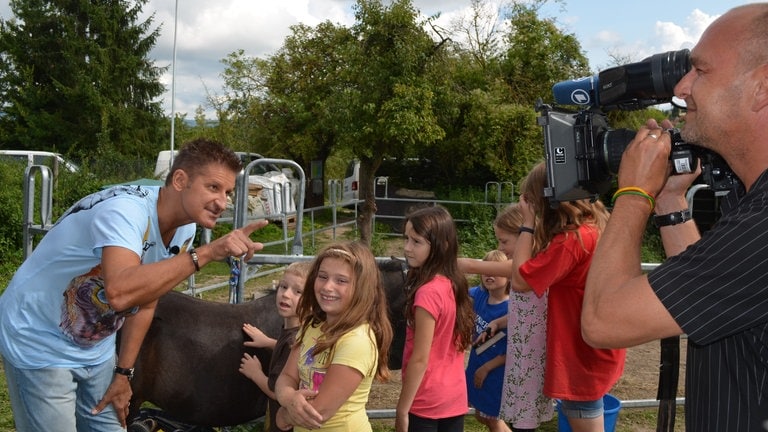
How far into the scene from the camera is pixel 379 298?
2471mm

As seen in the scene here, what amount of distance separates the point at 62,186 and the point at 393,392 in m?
8.43

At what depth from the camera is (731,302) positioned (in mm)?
1180

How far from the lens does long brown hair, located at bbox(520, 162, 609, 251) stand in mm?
2723

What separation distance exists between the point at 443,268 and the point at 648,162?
149cm

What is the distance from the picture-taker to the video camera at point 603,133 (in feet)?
4.97

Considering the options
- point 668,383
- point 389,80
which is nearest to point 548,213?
point 668,383

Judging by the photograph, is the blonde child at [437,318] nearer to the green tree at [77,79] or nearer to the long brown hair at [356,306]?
the long brown hair at [356,306]

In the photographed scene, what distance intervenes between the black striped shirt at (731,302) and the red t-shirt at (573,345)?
4.63 ft

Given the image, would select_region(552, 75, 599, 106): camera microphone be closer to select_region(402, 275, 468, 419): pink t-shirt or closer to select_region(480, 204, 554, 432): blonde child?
select_region(402, 275, 468, 419): pink t-shirt

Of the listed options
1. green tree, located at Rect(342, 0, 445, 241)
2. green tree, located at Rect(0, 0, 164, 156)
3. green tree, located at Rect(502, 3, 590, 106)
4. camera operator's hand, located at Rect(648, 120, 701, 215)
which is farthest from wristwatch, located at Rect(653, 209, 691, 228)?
green tree, located at Rect(0, 0, 164, 156)

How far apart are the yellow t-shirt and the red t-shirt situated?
787mm

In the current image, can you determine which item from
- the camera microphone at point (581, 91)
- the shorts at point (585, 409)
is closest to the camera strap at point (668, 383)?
the camera microphone at point (581, 91)

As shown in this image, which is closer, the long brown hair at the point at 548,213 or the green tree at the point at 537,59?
the long brown hair at the point at 548,213

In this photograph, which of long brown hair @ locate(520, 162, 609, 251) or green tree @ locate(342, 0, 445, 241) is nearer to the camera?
long brown hair @ locate(520, 162, 609, 251)
